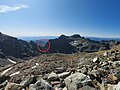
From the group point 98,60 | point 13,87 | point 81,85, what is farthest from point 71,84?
point 98,60

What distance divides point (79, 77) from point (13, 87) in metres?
4.44

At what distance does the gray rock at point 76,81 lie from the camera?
1136cm

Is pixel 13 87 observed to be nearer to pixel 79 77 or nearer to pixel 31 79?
pixel 31 79

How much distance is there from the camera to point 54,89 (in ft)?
38.7

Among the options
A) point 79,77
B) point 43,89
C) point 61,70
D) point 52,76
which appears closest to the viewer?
point 43,89

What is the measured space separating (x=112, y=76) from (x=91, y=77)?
133 cm

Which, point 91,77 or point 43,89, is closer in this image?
point 43,89

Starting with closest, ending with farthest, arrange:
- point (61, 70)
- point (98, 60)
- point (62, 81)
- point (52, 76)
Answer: point (62, 81), point (52, 76), point (61, 70), point (98, 60)

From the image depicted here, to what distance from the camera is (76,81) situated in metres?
11.7

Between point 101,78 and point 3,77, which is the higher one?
point 101,78

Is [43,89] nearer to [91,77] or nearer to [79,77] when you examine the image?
[79,77]

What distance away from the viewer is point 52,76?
45.2 feet

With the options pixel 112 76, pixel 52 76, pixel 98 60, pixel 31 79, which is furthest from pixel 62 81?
pixel 98 60

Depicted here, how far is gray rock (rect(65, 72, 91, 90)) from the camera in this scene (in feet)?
37.3
